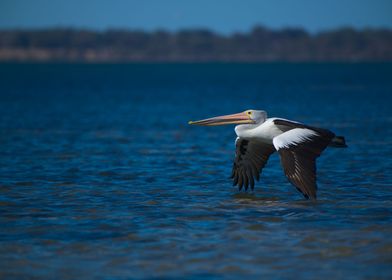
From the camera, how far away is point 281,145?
799 cm

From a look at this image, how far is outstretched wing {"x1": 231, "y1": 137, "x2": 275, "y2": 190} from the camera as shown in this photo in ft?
30.4

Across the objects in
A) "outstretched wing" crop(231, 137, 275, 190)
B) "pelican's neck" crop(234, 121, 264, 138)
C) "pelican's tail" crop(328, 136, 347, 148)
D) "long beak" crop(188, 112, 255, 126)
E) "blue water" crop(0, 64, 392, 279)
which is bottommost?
"blue water" crop(0, 64, 392, 279)

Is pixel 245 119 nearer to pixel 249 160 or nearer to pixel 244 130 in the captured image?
pixel 244 130

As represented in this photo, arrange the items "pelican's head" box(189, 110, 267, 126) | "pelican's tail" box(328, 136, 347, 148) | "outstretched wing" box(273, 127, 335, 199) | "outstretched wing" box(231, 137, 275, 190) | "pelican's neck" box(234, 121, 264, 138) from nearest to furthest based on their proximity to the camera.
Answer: "outstretched wing" box(273, 127, 335, 199) < "pelican's tail" box(328, 136, 347, 148) < "pelican's neck" box(234, 121, 264, 138) < "pelican's head" box(189, 110, 267, 126) < "outstretched wing" box(231, 137, 275, 190)

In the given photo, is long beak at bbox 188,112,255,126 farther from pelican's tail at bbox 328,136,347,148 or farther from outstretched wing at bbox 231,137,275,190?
pelican's tail at bbox 328,136,347,148

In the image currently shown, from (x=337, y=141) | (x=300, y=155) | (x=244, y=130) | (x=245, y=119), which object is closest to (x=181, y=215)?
(x=300, y=155)

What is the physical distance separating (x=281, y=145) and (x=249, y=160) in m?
1.41

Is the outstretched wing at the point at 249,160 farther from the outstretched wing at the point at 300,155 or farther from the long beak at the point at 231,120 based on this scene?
the outstretched wing at the point at 300,155

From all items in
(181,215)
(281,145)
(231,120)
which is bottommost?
(181,215)

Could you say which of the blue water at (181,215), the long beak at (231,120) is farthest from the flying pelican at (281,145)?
the blue water at (181,215)

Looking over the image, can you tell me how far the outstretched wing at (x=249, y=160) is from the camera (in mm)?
9266

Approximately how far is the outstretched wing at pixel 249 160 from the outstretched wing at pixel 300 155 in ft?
3.46

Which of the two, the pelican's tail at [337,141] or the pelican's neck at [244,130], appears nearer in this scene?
the pelican's tail at [337,141]

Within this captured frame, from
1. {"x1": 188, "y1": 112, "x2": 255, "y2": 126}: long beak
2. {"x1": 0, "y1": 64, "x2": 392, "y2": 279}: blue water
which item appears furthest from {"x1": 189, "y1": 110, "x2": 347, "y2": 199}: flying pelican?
{"x1": 0, "y1": 64, "x2": 392, "y2": 279}: blue water
